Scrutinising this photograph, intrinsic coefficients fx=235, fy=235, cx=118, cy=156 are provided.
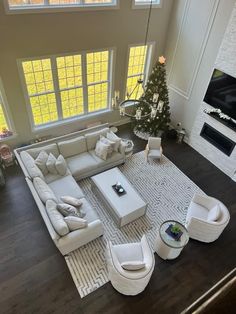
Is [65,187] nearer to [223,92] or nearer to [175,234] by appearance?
[175,234]

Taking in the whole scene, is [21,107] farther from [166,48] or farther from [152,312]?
[152,312]

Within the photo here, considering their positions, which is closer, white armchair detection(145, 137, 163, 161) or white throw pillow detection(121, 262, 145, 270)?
white throw pillow detection(121, 262, 145, 270)

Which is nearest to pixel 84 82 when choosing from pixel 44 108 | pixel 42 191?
pixel 44 108

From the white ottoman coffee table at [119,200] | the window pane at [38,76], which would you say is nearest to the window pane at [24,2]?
the window pane at [38,76]

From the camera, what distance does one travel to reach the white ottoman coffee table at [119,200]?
5207 millimetres

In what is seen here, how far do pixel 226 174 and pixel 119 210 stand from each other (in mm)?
3668

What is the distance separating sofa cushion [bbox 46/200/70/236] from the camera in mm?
4402

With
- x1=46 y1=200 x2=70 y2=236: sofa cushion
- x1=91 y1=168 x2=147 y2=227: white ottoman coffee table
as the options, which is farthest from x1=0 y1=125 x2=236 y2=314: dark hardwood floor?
x1=91 y1=168 x2=147 y2=227: white ottoman coffee table

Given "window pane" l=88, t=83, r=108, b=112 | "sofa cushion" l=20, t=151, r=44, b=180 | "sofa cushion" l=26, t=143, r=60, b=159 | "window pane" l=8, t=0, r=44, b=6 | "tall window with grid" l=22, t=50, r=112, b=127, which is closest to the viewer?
"window pane" l=8, t=0, r=44, b=6

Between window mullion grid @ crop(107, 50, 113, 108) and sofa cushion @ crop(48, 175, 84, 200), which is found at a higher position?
window mullion grid @ crop(107, 50, 113, 108)

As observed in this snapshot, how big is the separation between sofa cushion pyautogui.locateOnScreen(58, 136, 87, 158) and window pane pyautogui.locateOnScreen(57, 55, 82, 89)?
1.72m

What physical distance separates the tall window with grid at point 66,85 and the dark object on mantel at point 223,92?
3067 mm

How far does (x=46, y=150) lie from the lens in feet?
19.9

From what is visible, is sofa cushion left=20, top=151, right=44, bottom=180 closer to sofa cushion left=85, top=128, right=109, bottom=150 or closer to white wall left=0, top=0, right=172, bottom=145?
white wall left=0, top=0, right=172, bottom=145
